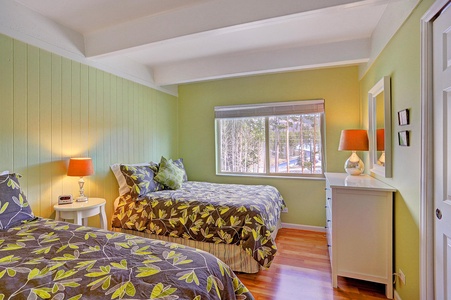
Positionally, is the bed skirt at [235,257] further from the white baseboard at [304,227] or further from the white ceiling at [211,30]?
the white ceiling at [211,30]

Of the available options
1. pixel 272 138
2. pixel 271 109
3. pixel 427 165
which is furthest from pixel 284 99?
pixel 427 165

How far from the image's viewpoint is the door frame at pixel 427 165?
55.2 inches

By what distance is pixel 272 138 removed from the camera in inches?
150

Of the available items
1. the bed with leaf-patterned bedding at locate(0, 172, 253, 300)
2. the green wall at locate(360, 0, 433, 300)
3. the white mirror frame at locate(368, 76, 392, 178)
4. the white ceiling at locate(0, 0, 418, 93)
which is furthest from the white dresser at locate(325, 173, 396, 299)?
the white ceiling at locate(0, 0, 418, 93)

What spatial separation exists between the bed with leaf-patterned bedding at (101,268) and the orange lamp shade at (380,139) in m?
1.87

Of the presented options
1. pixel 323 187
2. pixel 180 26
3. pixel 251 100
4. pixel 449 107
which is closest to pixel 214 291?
pixel 449 107

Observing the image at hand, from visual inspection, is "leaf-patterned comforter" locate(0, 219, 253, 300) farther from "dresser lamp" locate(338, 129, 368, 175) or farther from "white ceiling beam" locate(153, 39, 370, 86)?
"white ceiling beam" locate(153, 39, 370, 86)

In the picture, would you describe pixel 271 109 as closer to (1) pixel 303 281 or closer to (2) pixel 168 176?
(2) pixel 168 176

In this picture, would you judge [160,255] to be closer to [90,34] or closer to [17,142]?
[17,142]

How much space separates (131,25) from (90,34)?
0.62m

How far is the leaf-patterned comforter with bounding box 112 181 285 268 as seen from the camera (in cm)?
221

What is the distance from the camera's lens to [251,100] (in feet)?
12.5

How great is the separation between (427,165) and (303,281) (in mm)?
1481

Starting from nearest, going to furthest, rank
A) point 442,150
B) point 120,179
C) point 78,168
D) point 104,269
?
point 104,269 < point 442,150 < point 78,168 < point 120,179
